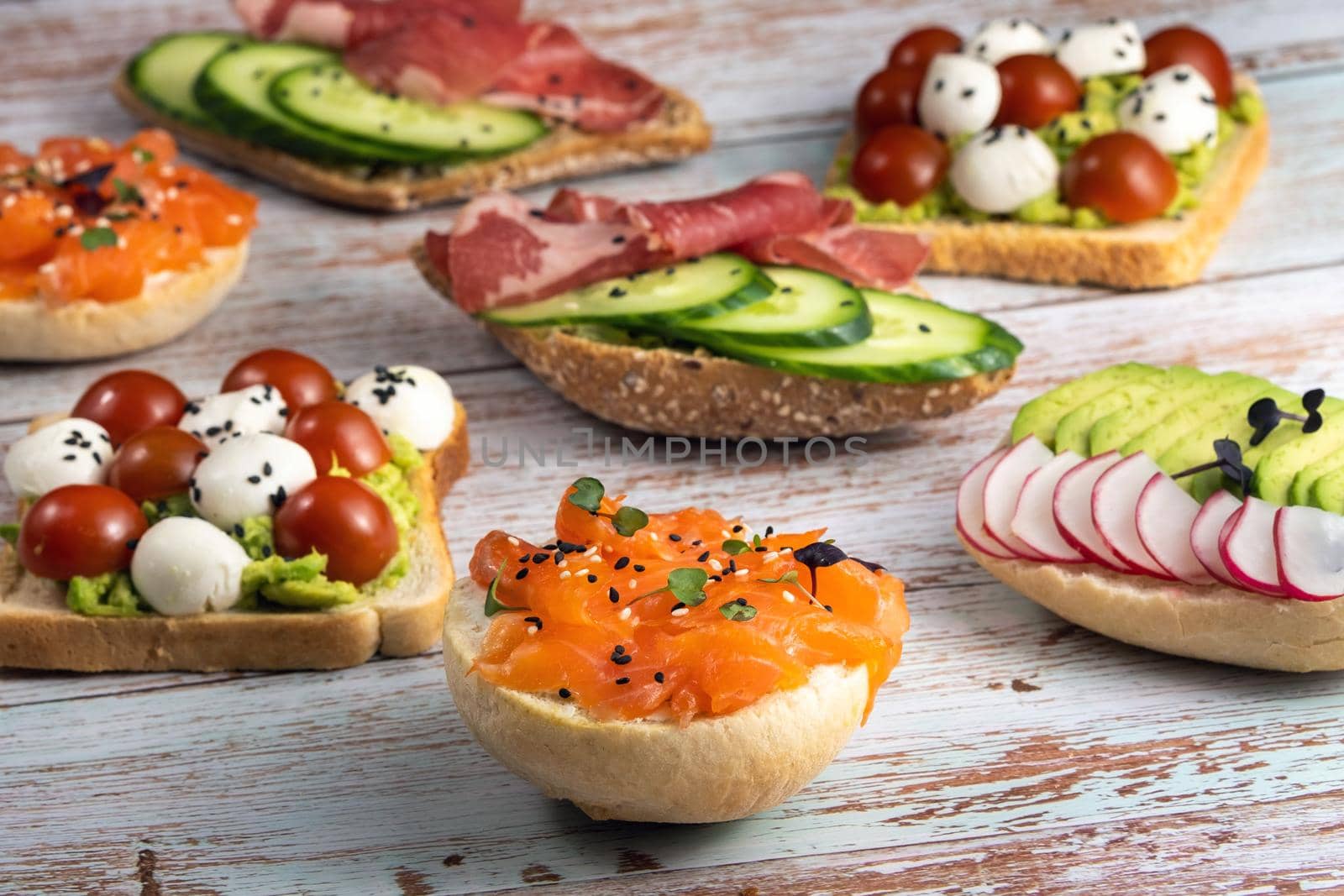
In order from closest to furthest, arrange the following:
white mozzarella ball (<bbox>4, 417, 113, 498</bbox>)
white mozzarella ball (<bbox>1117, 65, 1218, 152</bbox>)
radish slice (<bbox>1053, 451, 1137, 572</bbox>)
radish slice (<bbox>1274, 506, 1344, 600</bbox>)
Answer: radish slice (<bbox>1274, 506, 1344, 600</bbox>)
radish slice (<bbox>1053, 451, 1137, 572</bbox>)
white mozzarella ball (<bbox>4, 417, 113, 498</bbox>)
white mozzarella ball (<bbox>1117, 65, 1218, 152</bbox>)

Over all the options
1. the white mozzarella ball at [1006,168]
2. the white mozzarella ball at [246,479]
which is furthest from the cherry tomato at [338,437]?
the white mozzarella ball at [1006,168]

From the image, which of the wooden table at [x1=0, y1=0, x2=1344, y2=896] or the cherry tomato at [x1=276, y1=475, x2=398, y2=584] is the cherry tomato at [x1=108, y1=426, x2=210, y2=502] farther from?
the wooden table at [x1=0, y1=0, x2=1344, y2=896]

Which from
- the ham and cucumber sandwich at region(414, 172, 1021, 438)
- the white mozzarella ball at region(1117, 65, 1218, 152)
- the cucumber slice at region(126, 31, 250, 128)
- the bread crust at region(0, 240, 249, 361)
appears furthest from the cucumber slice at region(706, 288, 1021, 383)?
the cucumber slice at region(126, 31, 250, 128)

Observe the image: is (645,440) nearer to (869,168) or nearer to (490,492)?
(490,492)

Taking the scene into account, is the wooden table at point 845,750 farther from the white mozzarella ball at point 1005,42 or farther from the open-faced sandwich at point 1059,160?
the white mozzarella ball at point 1005,42

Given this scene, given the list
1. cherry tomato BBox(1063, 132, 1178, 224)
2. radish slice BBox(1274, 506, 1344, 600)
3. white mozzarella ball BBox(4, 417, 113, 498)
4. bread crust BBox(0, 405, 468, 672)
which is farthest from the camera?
cherry tomato BBox(1063, 132, 1178, 224)

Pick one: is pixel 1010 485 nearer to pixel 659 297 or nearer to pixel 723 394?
pixel 723 394
